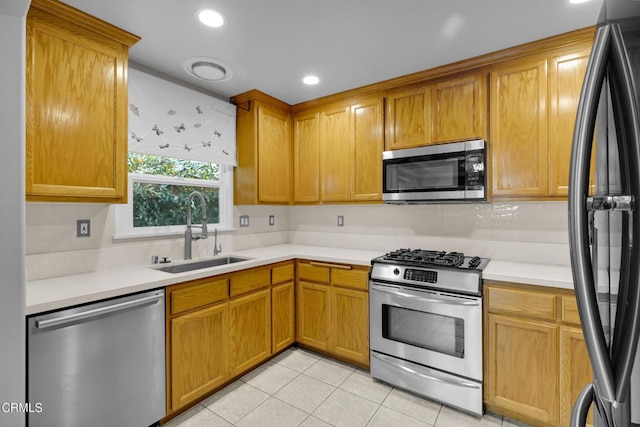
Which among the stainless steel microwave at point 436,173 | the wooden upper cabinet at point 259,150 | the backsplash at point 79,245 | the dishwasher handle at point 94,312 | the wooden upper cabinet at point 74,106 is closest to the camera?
the dishwasher handle at point 94,312

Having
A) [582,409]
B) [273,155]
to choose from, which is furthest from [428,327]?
[273,155]

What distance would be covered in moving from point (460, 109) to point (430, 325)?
163cm

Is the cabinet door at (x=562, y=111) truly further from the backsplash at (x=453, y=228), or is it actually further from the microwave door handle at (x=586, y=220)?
the microwave door handle at (x=586, y=220)

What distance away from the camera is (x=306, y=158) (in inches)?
128

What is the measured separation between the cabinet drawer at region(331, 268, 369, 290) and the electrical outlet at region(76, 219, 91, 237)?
5.86 ft

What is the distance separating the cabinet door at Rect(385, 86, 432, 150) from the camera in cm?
252

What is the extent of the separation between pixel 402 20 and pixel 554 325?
1.97 m

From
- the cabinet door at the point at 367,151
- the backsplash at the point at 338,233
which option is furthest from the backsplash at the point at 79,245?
the cabinet door at the point at 367,151

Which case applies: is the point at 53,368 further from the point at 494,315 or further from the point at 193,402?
the point at 494,315

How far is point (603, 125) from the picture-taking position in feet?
2.12

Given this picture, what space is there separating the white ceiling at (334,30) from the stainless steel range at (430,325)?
4.94 feet

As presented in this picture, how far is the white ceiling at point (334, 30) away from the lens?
1.70 metres

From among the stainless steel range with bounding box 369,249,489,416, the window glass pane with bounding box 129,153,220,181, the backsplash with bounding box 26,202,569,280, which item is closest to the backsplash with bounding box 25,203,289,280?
the backsplash with bounding box 26,202,569,280

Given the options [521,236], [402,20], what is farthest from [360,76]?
[521,236]
